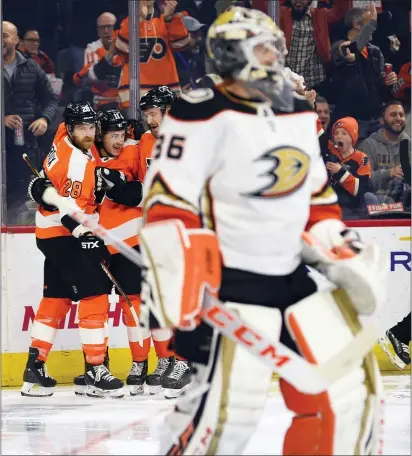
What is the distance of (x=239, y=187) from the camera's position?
3586mm

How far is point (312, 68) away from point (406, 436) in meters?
2.49

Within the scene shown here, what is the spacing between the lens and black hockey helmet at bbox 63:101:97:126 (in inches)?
227

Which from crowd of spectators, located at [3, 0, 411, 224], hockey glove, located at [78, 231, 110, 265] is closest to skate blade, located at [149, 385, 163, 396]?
hockey glove, located at [78, 231, 110, 265]

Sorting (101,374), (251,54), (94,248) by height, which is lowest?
(101,374)

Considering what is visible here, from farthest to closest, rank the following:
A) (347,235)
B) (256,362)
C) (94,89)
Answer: (94,89) → (347,235) → (256,362)

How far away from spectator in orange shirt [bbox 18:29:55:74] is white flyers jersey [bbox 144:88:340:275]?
2.93 meters

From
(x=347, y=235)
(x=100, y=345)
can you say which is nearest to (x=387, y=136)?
(x=100, y=345)

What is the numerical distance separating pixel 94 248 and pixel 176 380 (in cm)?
68

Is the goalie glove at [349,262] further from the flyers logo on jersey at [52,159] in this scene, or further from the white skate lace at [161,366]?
the white skate lace at [161,366]

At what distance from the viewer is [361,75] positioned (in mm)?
6852

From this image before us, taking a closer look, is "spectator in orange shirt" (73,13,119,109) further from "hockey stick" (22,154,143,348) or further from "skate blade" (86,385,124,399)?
"skate blade" (86,385,124,399)

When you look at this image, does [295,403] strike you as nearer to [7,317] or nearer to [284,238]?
[284,238]

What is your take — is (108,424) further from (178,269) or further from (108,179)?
(178,269)

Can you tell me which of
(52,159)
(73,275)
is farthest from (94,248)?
(52,159)
